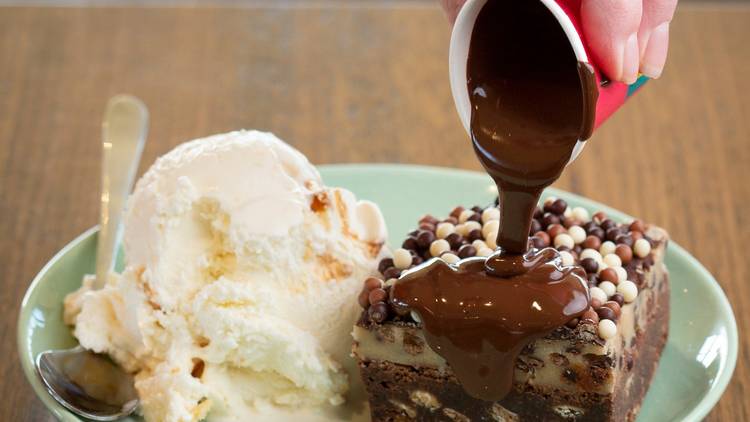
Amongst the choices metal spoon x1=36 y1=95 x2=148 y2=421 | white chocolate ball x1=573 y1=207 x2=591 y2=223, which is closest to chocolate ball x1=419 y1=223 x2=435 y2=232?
white chocolate ball x1=573 y1=207 x2=591 y2=223

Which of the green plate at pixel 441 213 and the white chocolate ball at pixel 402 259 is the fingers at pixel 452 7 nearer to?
the white chocolate ball at pixel 402 259

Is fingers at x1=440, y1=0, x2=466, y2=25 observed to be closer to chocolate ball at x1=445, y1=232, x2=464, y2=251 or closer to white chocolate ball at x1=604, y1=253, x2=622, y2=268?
chocolate ball at x1=445, y1=232, x2=464, y2=251

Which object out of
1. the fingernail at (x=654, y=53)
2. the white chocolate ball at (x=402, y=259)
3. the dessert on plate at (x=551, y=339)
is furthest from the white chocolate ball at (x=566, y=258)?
the fingernail at (x=654, y=53)

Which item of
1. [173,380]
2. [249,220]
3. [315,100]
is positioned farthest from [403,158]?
[173,380]

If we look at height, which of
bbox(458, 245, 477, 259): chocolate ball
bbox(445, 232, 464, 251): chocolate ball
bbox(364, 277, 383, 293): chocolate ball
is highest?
bbox(458, 245, 477, 259): chocolate ball

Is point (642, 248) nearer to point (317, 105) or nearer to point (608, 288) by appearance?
point (608, 288)

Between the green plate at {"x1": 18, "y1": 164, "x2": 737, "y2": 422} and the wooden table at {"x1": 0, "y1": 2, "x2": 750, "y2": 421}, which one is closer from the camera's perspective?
the green plate at {"x1": 18, "y1": 164, "x2": 737, "y2": 422}

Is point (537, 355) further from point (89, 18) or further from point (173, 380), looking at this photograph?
point (89, 18)

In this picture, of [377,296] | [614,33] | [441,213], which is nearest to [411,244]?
[377,296]
